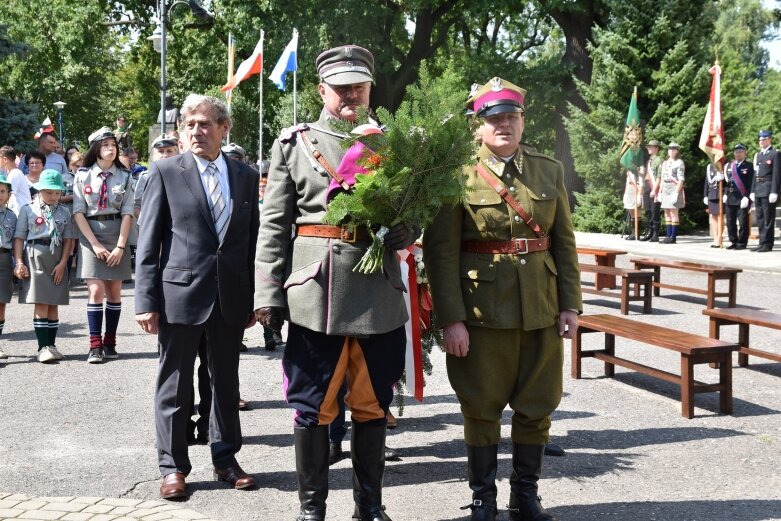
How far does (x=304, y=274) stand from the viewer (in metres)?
4.22

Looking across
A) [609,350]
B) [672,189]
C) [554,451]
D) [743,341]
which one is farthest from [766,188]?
[554,451]

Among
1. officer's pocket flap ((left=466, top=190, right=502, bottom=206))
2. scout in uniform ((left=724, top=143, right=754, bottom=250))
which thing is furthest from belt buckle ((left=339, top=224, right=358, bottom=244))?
scout in uniform ((left=724, top=143, right=754, bottom=250))

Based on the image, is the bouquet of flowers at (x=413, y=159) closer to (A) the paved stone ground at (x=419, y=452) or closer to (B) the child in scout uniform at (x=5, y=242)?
(A) the paved stone ground at (x=419, y=452)

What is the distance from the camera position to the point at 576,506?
472 cm

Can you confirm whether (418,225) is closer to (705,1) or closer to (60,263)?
(60,263)

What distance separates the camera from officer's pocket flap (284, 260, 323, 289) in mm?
4191

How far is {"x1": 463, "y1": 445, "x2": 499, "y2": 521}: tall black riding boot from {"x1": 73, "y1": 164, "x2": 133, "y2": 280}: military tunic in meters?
4.98

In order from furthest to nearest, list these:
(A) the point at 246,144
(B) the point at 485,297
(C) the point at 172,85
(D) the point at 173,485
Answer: (A) the point at 246,144, (C) the point at 172,85, (D) the point at 173,485, (B) the point at 485,297

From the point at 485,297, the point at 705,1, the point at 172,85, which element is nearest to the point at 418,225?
the point at 485,297

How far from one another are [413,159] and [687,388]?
11.8ft

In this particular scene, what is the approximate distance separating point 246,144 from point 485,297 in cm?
4657

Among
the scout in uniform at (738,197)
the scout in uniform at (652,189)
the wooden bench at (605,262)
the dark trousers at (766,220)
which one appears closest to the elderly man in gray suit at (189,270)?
the wooden bench at (605,262)

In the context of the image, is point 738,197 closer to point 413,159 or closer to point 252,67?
point 252,67

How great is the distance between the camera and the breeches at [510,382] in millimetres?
4457
